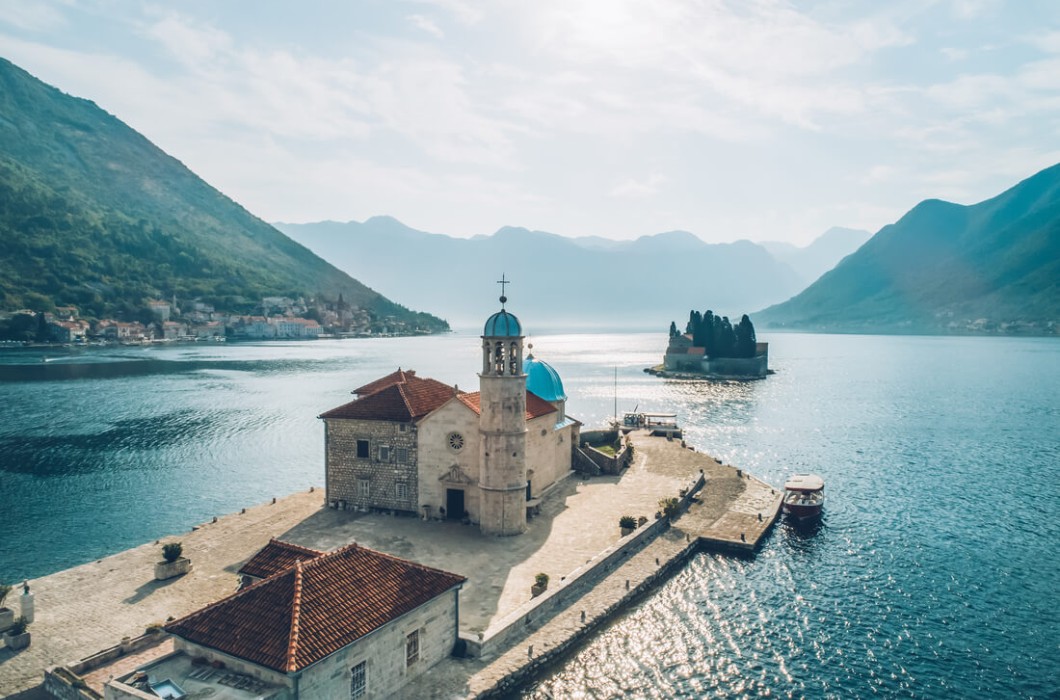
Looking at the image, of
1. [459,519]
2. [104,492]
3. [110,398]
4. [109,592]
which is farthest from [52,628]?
[110,398]

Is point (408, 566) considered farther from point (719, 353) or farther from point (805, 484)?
point (719, 353)

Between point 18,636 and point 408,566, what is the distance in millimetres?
15861

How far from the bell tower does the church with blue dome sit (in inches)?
2.4

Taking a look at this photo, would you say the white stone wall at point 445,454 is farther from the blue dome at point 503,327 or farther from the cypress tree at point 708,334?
the cypress tree at point 708,334

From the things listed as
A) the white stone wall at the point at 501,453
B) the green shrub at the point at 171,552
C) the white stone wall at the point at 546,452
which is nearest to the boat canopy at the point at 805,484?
the white stone wall at the point at 546,452

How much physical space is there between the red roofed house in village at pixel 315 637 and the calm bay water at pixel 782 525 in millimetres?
5707

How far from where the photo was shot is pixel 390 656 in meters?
22.2

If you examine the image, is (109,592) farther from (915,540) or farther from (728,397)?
(728,397)

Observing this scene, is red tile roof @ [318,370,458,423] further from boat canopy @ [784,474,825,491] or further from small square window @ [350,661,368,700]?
boat canopy @ [784,474,825,491]

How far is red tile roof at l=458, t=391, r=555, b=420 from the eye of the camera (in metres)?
41.3

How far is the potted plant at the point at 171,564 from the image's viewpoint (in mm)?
32062

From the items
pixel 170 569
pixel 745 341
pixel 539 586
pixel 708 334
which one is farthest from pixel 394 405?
pixel 708 334

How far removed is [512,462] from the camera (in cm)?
3756

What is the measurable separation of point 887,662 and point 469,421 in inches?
969
